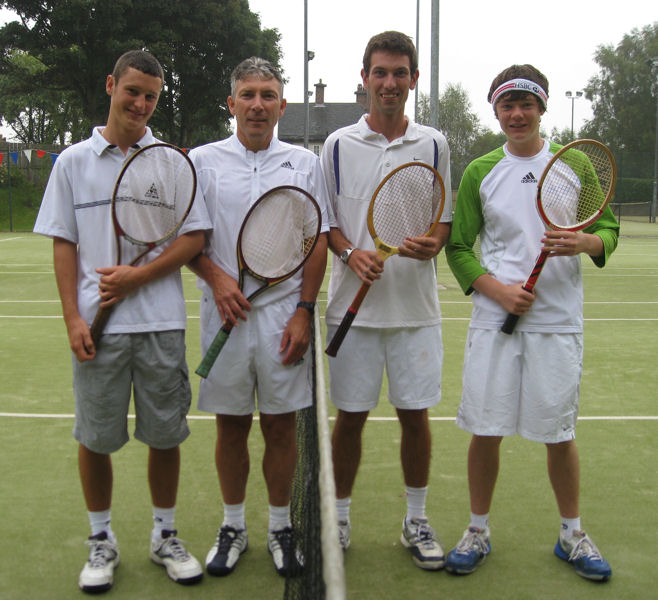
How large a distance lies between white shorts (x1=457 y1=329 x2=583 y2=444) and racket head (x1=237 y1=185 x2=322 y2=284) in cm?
74

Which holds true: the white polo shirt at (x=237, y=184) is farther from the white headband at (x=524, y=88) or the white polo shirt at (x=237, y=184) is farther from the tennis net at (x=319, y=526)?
the white headband at (x=524, y=88)

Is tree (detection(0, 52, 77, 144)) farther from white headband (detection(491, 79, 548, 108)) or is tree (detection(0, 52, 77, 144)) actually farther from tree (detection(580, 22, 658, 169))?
white headband (detection(491, 79, 548, 108))

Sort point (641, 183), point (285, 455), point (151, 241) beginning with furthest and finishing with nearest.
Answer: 1. point (641, 183)
2. point (285, 455)
3. point (151, 241)

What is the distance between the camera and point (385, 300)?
9.37 feet

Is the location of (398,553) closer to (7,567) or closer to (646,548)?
(646,548)

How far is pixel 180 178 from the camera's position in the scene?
2.65 m

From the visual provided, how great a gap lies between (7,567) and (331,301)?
1.52 metres

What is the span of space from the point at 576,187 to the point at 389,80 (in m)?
0.76

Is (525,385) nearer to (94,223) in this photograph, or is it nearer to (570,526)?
(570,526)

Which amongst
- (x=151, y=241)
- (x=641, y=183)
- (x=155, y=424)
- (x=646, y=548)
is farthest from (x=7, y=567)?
(x=641, y=183)

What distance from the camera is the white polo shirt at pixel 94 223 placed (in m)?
2.59

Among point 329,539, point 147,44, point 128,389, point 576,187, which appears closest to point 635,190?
point 147,44

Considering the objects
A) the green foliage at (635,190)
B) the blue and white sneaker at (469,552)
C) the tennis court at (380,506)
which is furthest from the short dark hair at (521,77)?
the green foliage at (635,190)

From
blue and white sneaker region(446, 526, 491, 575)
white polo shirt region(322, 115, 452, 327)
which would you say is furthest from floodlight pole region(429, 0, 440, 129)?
blue and white sneaker region(446, 526, 491, 575)
